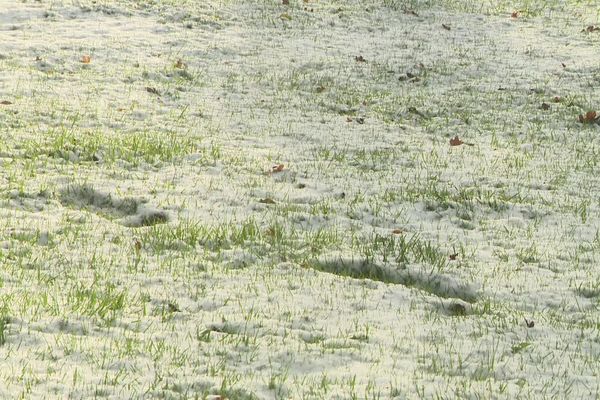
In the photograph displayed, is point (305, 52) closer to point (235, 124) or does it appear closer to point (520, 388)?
point (235, 124)

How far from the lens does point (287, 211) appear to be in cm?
746

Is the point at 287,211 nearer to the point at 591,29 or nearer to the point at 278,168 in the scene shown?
the point at 278,168

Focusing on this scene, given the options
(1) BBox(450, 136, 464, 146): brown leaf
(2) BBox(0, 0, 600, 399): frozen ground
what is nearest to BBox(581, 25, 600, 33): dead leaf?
(2) BBox(0, 0, 600, 399): frozen ground

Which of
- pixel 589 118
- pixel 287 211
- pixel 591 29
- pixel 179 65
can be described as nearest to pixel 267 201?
pixel 287 211

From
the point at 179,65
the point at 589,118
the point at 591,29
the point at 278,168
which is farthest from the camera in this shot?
the point at 591,29

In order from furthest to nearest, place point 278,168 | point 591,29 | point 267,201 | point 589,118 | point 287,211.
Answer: point 591,29 → point 589,118 → point 278,168 → point 267,201 → point 287,211

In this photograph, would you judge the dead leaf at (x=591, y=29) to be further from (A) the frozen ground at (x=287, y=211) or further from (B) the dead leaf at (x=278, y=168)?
(B) the dead leaf at (x=278, y=168)

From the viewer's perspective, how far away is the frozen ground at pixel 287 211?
15.3ft

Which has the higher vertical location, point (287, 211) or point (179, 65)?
point (287, 211)

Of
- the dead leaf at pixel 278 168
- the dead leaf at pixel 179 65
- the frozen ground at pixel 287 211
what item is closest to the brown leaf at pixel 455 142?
the frozen ground at pixel 287 211

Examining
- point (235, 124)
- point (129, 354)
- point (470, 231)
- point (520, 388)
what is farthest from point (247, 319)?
point (235, 124)

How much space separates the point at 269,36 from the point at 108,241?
9025mm

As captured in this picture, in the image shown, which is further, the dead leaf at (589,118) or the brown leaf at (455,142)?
the dead leaf at (589,118)

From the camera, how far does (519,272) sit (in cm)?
628
